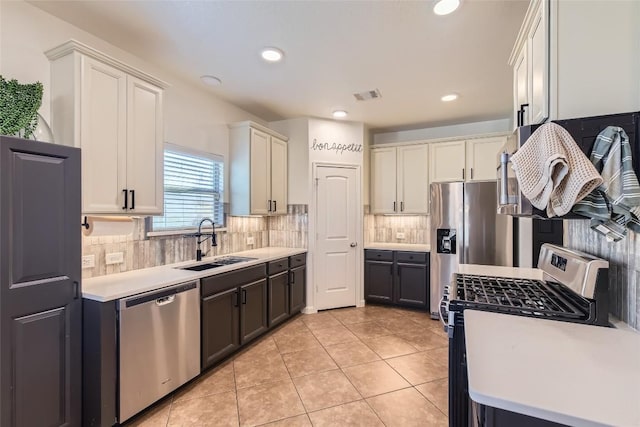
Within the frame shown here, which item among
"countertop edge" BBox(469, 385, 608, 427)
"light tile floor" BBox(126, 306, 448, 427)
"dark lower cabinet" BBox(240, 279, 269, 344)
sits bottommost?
"light tile floor" BBox(126, 306, 448, 427)

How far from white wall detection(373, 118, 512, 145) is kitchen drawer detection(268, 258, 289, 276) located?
105 inches

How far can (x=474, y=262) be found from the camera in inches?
146

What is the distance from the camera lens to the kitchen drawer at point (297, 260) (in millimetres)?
3846

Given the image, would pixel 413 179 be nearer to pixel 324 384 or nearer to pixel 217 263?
pixel 217 263

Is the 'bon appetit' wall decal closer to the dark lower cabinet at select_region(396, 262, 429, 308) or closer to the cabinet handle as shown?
the dark lower cabinet at select_region(396, 262, 429, 308)

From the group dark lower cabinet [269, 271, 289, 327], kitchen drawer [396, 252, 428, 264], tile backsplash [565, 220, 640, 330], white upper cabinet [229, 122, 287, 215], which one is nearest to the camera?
tile backsplash [565, 220, 640, 330]

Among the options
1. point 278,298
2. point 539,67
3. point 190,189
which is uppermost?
point 539,67

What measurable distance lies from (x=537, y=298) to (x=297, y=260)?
9.21 feet

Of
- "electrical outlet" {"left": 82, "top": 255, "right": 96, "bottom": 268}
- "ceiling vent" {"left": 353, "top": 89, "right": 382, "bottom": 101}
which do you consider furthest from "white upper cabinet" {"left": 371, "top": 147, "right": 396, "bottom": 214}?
"electrical outlet" {"left": 82, "top": 255, "right": 96, "bottom": 268}

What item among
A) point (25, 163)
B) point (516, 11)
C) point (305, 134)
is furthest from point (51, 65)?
point (516, 11)

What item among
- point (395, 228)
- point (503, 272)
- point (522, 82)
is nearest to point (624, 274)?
point (503, 272)

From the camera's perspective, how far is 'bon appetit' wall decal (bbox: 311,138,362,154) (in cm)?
421

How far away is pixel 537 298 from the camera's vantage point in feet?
A: 5.07

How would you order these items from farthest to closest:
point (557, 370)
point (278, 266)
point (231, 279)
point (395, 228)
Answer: point (395, 228), point (278, 266), point (231, 279), point (557, 370)
